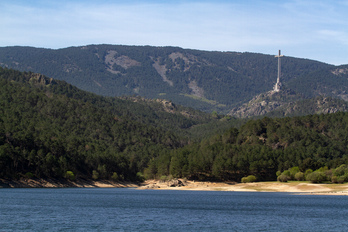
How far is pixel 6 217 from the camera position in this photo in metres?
79.5

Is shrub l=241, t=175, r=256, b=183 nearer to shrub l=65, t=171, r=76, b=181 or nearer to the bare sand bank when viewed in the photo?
the bare sand bank

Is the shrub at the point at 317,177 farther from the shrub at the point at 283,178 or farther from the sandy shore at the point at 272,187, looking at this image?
the shrub at the point at 283,178

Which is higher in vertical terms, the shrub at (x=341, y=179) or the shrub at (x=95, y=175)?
the shrub at (x=341, y=179)

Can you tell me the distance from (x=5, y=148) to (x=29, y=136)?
21.5 m

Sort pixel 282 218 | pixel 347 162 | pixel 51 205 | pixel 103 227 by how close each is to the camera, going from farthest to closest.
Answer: pixel 347 162
pixel 51 205
pixel 282 218
pixel 103 227

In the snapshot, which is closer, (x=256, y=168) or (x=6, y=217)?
(x=6, y=217)

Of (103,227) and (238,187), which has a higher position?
(103,227)

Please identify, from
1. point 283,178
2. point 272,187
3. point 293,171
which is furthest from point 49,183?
point 293,171

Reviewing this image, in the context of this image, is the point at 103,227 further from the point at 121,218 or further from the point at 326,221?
the point at 326,221

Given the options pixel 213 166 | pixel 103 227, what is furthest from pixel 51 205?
pixel 213 166

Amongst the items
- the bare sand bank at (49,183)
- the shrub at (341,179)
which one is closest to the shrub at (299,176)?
the shrub at (341,179)

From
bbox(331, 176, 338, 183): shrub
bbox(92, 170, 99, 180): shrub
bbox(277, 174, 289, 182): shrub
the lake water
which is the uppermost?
the lake water

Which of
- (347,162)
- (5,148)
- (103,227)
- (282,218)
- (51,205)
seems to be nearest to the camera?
(103,227)

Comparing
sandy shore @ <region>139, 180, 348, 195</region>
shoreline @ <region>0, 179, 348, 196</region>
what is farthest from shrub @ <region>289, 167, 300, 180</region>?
sandy shore @ <region>139, 180, 348, 195</region>
